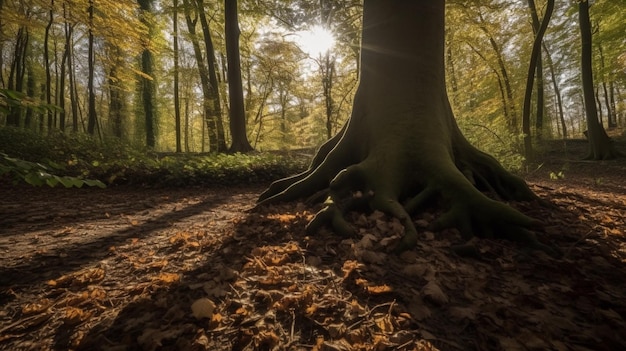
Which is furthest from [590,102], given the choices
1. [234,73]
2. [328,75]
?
[234,73]

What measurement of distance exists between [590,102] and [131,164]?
16.2 m

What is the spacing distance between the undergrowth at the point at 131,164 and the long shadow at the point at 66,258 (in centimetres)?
336

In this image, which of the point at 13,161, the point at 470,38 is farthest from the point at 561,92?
the point at 13,161

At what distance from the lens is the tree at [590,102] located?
10.7 m

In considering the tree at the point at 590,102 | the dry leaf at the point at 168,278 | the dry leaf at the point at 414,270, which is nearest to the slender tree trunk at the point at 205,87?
the dry leaf at the point at 168,278

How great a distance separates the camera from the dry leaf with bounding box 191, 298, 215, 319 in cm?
162

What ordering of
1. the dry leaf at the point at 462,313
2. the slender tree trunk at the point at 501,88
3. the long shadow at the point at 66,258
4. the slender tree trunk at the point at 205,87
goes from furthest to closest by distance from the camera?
the slender tree trunk at the point at 205,87 → the slender tree trunk at the point at 501,88 → the long shadow at the point at 66,258 → the dry leaf at the point at 462,313

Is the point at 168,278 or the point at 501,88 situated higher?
the point at 501,88

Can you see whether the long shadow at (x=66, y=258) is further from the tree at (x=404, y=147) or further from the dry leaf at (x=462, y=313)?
the dry leaf at (x=462, y=313)

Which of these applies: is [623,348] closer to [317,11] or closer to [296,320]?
[296,320]

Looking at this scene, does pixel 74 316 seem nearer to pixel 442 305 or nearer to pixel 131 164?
pixel 442 305

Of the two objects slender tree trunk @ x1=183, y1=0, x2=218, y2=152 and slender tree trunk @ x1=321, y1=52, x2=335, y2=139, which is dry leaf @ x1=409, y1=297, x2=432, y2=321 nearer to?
slender tree trunk @ x1=321, y1=52, x2=335, y2=139

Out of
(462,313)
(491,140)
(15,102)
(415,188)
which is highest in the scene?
(491,140)

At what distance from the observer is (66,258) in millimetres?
2559
